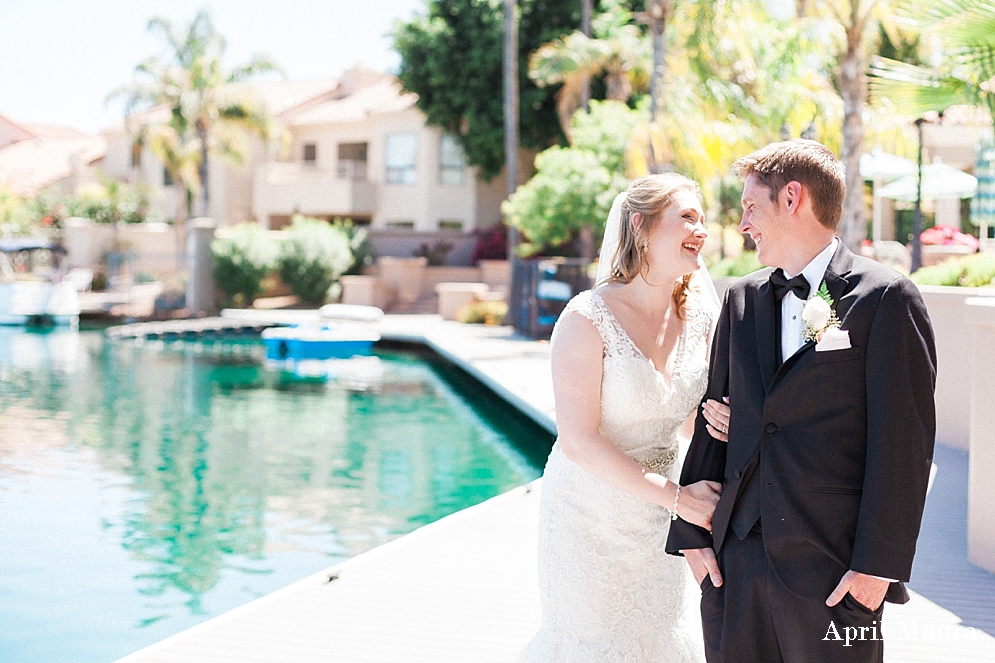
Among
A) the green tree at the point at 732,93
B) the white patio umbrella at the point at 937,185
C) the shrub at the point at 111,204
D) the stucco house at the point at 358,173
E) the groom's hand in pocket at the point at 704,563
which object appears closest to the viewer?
the groom's hand in pocket at the point at 704,563

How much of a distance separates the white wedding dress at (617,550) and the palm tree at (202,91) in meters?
32.0

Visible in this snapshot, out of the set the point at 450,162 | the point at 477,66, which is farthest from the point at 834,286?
the point at 450,162

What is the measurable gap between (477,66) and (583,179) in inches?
428

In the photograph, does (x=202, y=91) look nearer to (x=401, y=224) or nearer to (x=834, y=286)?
(x=401, y=224)

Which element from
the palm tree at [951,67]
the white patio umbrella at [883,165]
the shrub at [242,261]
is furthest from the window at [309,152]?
the palm tree at [951,67]

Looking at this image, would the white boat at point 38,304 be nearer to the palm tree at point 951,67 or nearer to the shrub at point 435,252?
the shrub at point 435,252

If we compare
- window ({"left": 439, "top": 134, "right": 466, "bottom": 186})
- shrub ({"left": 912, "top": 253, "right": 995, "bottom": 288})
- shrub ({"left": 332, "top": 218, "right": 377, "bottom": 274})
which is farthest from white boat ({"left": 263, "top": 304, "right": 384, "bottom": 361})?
window ({"left": 439, "top": 134, "right": 466, "bottom": 186})

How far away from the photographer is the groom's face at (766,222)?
248cm

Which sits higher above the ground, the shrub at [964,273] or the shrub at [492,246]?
the shrub at [492,246]

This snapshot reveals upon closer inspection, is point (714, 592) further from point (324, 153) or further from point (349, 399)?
point (324, 153)

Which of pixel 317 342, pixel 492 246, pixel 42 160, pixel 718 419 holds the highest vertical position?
pixel 42 160

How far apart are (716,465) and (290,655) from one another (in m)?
2.58

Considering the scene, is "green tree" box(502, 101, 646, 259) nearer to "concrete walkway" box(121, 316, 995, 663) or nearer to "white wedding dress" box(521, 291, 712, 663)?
"concrete walkway" box(121, 316, 995, 663)

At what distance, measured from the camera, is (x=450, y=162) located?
3669 cm
